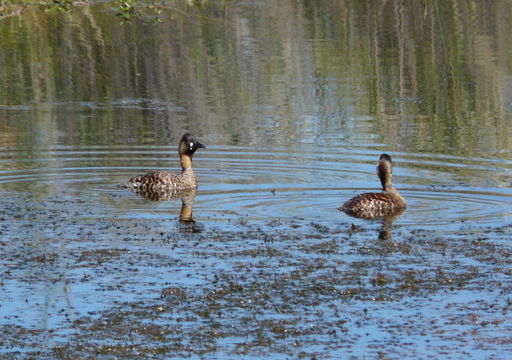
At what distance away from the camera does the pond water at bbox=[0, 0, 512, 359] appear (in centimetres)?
859

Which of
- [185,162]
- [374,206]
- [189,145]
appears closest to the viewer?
[374,206]

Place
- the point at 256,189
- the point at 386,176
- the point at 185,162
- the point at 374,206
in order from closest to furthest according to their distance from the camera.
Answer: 1. the point at 374,206
2. the point at 386,176
3. the point at 256,189
4. the point at 185,162

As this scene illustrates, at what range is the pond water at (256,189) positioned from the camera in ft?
28.2

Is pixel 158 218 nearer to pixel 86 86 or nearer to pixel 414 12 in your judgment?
pixel 86 86

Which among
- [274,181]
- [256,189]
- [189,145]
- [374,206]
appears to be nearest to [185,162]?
[189,145]

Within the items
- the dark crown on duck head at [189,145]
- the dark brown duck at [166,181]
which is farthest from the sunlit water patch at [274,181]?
the dark crown on duck head at [189,145]

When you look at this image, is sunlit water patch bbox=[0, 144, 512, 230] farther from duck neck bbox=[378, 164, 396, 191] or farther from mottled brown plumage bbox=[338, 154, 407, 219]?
duck neck bbox=[378, 164, 396, 191]

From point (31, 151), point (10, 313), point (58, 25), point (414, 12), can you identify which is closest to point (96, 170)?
point (31, 151)

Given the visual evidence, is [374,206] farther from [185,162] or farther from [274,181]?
[185,162]

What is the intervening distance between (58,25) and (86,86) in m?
7.60

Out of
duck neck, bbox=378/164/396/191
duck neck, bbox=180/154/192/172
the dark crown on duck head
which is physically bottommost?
duck neck, bbox=378/164/396/191

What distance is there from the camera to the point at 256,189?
14.4m

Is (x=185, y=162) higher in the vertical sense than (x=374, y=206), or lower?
higher

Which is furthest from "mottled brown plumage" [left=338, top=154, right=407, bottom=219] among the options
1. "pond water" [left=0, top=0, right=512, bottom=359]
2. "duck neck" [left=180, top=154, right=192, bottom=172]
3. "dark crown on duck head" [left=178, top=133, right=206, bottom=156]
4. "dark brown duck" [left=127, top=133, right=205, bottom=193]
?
"dark crown on duck head" [left=178, top=133, right=206, bottom=156]
